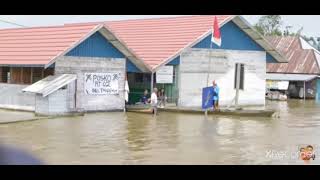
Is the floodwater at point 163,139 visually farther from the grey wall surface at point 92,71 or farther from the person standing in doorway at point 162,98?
the person standing in doorway at point 162,98

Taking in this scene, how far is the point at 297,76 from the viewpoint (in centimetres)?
3984

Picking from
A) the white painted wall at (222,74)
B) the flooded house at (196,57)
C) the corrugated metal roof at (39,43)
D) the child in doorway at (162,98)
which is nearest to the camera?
the corrugated metal roof at (39,43)

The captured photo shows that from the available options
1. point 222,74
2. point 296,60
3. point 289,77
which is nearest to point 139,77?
point 222,74

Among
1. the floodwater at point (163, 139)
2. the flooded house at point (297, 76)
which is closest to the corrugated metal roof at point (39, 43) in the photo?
the floodwater at point (163, 139)

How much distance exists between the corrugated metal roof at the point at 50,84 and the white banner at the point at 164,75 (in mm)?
4804

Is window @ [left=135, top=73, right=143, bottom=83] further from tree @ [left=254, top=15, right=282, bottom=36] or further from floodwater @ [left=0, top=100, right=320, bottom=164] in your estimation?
tree @ [left=254, top=15, right=282, bottom=36]

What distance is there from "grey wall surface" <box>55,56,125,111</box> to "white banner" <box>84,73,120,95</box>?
16 cm

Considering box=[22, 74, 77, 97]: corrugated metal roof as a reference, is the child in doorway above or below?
below

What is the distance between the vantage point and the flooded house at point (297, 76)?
1543 inches

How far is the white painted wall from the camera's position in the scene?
25.7 meters

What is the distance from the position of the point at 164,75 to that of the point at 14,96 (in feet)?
22.4

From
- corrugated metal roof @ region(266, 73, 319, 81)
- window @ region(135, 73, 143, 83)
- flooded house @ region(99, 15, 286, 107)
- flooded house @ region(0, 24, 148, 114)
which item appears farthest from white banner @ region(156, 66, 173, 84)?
corrugated metal roof @ region(266, 73, 319, 81)

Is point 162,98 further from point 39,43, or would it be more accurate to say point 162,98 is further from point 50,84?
point 50,84
